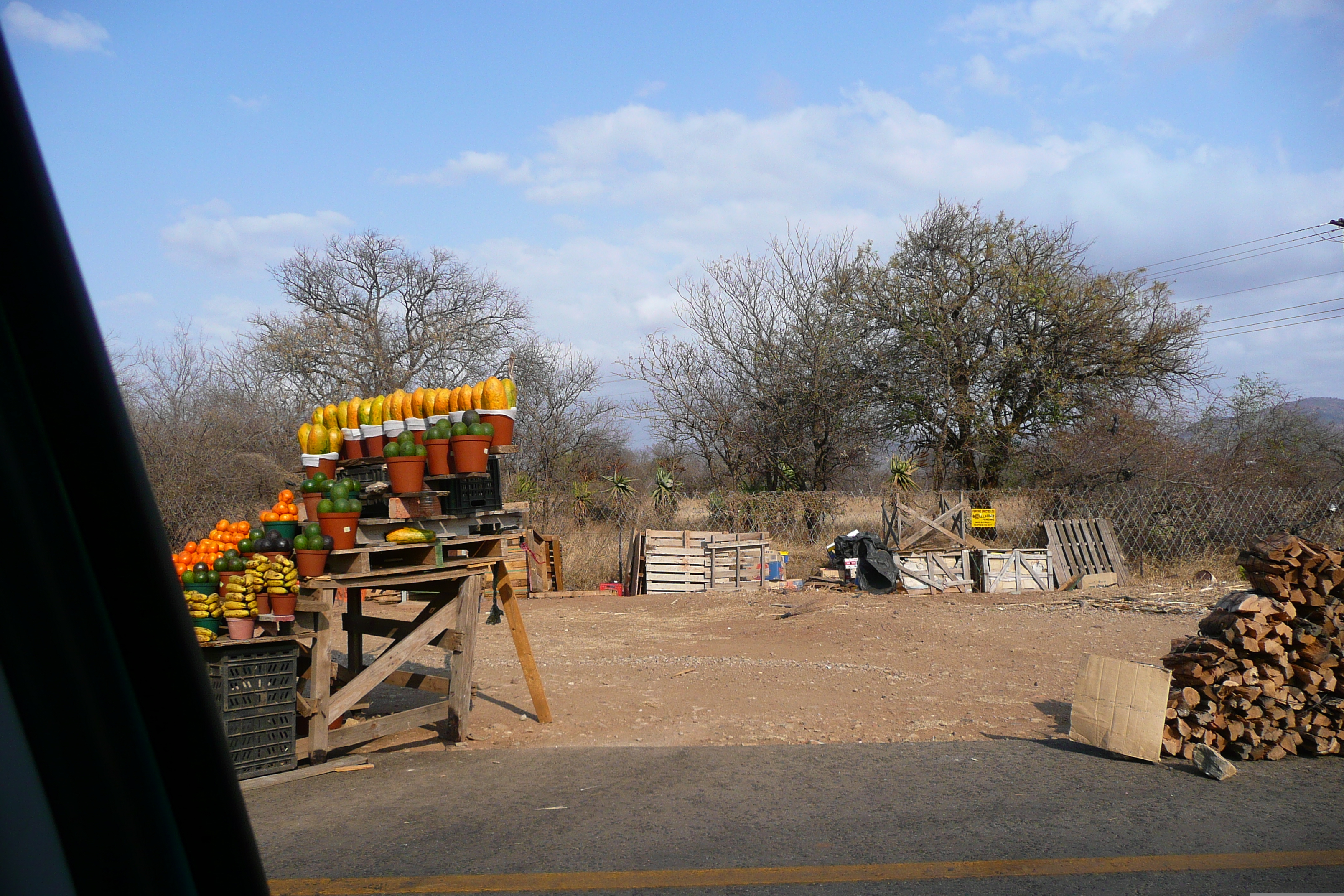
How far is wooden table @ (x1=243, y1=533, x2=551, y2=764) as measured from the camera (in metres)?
6.31

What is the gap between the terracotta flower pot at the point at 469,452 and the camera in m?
6.91

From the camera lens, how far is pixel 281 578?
20.1ft

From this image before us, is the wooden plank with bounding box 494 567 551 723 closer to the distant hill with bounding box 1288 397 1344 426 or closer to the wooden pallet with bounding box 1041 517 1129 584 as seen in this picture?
the wooden pallet with bounding box 1041 517 1129 584

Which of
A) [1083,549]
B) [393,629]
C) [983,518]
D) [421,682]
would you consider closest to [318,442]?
[393,629]

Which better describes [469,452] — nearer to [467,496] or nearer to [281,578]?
[467,496]

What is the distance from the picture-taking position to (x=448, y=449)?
6984 millimetres

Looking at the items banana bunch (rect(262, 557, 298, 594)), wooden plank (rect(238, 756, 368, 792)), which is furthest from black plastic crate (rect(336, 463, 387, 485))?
wooden plank (rect(238, 756, 368, 792))

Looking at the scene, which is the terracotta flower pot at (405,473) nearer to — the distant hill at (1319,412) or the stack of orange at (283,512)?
the stack of orange at (283,512)

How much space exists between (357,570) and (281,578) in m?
0.53

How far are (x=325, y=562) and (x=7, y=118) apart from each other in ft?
18.5

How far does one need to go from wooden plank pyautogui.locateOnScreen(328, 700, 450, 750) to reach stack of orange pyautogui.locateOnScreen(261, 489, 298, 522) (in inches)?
64.1

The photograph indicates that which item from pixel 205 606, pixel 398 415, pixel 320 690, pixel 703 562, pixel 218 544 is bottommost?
pixel 703 562

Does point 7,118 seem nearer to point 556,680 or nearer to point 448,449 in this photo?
point 448,449

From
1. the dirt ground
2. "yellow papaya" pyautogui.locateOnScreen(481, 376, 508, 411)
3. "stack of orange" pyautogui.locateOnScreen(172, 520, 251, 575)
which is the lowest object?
the dirt ground
